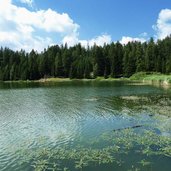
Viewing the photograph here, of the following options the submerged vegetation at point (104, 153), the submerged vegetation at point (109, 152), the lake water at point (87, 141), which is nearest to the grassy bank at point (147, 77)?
the lake water at point (87, 141)

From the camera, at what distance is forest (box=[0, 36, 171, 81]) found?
491 ft

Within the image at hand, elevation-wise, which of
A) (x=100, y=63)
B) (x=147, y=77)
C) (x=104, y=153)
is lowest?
(x=104, y=153)

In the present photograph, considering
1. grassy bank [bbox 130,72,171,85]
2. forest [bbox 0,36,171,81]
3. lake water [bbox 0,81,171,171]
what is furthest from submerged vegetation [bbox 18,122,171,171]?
forest [bbox 0,36,171,81]

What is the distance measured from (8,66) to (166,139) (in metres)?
176

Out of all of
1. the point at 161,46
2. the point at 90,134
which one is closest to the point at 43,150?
the point at 90,134

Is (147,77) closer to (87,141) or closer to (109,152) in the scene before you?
(87,141)

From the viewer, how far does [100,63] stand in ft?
530

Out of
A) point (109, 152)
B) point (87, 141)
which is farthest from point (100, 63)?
point (109, 152)

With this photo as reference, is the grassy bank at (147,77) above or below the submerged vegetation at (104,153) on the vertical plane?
above

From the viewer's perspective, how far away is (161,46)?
164125 millimetres

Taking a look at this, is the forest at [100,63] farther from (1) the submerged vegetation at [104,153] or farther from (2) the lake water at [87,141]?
(1) the submerged vegetation at [104,153]

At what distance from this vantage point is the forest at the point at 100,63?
5896 inches

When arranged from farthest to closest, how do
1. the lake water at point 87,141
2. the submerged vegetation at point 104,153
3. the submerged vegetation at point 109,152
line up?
1. the lake water at point 87,141
2. the submerged vegetation at point 104,153
3. the submerged vegetation at point 109,152

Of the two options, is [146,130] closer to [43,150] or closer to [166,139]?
[166,139]
